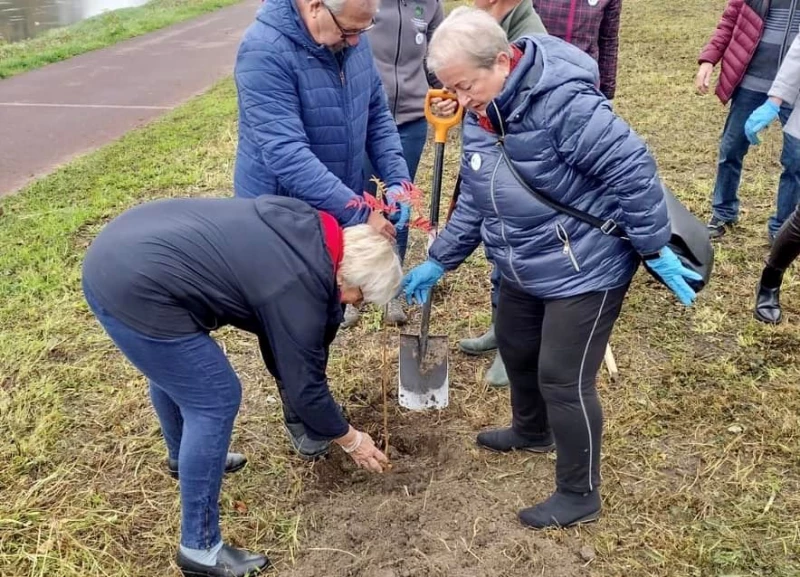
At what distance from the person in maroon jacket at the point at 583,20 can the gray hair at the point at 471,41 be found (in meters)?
1.81

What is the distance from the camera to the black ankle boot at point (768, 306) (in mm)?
3563

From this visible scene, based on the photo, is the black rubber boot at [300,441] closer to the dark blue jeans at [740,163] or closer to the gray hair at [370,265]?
the gray hair at [370,265]

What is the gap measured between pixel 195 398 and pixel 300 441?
0.90m

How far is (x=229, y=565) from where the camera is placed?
227 centimetres

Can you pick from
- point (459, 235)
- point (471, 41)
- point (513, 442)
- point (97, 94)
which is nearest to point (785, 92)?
point (459, 235)

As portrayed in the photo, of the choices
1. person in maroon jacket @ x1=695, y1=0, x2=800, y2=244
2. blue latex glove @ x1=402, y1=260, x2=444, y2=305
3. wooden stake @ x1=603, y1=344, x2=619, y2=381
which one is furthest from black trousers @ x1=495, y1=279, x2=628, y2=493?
person in maroon jacket @ x1=695, y1=0, x2=800, y2=244

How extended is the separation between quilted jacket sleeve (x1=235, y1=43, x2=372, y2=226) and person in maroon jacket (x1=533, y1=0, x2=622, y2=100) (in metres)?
1.72

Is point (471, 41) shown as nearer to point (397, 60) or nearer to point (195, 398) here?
point (195, 398)

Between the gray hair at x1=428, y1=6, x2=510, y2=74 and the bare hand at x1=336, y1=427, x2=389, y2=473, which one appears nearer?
the gray hair at x1=428, y1=6, x2=510, y2=74

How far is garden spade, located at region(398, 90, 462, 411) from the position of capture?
3.07 metres

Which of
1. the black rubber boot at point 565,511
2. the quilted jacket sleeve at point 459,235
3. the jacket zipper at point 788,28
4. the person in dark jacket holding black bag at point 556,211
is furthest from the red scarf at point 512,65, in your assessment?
the jacket zipper at point 788,28

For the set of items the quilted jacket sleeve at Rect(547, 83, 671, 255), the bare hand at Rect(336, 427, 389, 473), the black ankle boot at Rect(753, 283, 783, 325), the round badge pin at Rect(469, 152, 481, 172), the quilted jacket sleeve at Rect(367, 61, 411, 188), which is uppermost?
the quilted jacket sleeve at Rect(547, 83, 671, 255)

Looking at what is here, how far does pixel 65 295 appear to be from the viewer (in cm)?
398

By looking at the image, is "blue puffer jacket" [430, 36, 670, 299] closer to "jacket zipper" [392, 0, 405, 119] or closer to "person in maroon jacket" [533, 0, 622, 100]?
"jacket zipper" [392, 0, 405, 119]
